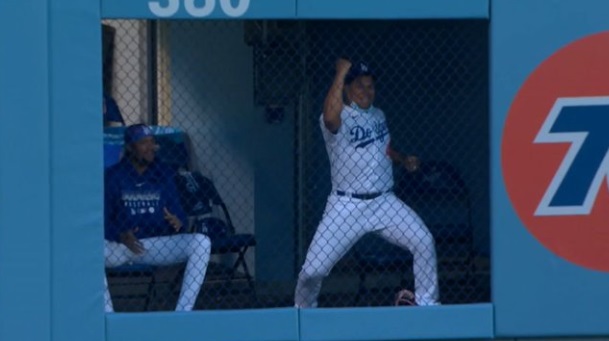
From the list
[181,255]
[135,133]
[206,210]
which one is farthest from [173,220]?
[206,210]

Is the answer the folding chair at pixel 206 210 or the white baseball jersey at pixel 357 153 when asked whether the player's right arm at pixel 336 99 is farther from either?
the folding chair at pixel 206 210

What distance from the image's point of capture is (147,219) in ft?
27.1

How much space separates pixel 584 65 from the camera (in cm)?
755

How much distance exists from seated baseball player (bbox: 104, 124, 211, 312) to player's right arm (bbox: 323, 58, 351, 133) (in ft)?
3.31

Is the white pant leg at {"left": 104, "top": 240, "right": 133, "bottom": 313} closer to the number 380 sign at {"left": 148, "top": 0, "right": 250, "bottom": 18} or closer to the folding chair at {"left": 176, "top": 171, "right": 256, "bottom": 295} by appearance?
the folding chair at {"left": 176, "top": 171, "right": 256, "bottom": 295}

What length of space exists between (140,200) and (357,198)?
132 cm

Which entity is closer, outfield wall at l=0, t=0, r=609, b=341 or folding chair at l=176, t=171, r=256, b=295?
outfield wall at l=0, t=0, r=609, b=341

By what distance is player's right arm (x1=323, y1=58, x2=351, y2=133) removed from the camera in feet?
25.6

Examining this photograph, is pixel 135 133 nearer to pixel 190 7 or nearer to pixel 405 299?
pixel 190 7

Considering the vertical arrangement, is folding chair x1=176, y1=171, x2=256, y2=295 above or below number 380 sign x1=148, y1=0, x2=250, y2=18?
below

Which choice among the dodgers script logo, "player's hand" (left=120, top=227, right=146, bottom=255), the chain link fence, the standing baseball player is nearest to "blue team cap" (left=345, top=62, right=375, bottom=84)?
the standing baseball player

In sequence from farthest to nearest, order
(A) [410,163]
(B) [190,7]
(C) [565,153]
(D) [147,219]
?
(A) [410,163]
(D) [147,219]
(C) [565,153]
(B) [190,7]

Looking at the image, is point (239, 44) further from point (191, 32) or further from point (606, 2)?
point (606, 2)

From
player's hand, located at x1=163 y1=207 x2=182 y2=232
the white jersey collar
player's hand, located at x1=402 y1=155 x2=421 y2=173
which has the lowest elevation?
player's hand, located at x1=163 y1=207 x2=182 y2=232
